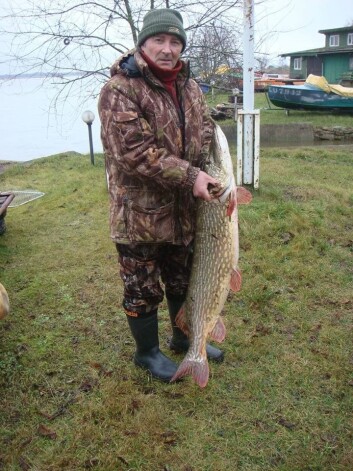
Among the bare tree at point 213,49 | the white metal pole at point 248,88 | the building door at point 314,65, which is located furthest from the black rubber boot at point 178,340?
the building door at point 314,65

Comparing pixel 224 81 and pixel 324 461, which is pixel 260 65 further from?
pixel 324 461

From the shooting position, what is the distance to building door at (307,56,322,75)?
32938mm

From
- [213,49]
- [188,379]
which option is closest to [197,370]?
[188,379]

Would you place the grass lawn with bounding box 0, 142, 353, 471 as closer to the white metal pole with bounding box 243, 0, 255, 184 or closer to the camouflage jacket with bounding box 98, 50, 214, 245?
the white metal pole with bounding box 243, 0, 255, 184

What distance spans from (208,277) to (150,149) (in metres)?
0.88

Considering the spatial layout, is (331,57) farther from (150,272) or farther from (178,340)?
(150,272)

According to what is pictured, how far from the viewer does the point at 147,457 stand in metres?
2.57

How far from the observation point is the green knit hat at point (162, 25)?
257 centimetres

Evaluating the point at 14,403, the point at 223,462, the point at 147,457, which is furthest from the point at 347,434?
the point at 14,403

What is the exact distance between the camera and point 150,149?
8.30 feet

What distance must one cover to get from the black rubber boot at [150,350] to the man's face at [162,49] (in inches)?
61.5

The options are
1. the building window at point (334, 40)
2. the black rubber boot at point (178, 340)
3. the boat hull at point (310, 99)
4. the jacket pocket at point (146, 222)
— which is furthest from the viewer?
the building window at point (334, 40)

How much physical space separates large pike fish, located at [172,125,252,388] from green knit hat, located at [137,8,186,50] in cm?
96

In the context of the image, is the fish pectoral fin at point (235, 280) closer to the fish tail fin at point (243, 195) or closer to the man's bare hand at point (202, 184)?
the fish tail fin at point (243, 195)
